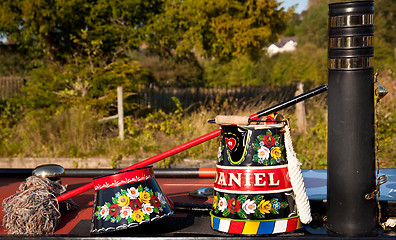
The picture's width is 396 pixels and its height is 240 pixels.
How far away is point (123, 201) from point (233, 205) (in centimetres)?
43

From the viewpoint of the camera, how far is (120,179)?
6.11 feet

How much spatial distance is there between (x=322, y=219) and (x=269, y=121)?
0.50m

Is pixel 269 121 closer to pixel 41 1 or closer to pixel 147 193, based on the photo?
pixel 147 193

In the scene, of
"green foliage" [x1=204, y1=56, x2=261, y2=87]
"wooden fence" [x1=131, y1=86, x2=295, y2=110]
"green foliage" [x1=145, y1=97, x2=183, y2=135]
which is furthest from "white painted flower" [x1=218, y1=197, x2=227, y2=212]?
"green foliage" [x1=204, y1=56, x2=261, y2=87]

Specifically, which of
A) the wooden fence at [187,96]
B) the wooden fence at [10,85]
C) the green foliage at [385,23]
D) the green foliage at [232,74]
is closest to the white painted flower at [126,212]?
the wooden fence at [187,96]

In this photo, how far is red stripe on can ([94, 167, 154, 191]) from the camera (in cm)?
186

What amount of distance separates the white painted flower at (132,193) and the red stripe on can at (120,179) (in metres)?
0.03

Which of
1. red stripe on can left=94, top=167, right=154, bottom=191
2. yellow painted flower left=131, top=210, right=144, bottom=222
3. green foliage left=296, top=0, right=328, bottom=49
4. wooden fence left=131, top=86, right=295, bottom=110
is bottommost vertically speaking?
yellow painted flower left=131, top=210, right=144, bottom=222

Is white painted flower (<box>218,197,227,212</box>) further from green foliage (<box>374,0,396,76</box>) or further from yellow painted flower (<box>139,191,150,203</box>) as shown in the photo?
green foliage (<box>374,0,396,76</box>)

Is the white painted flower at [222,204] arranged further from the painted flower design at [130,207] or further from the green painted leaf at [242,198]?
the painted flower design at [130,207]

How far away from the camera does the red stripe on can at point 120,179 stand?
6.11 feet

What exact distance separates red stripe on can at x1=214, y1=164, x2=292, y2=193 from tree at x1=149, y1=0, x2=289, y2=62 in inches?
280

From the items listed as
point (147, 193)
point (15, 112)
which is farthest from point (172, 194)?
point (15, 112)

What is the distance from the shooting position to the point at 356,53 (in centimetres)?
171
